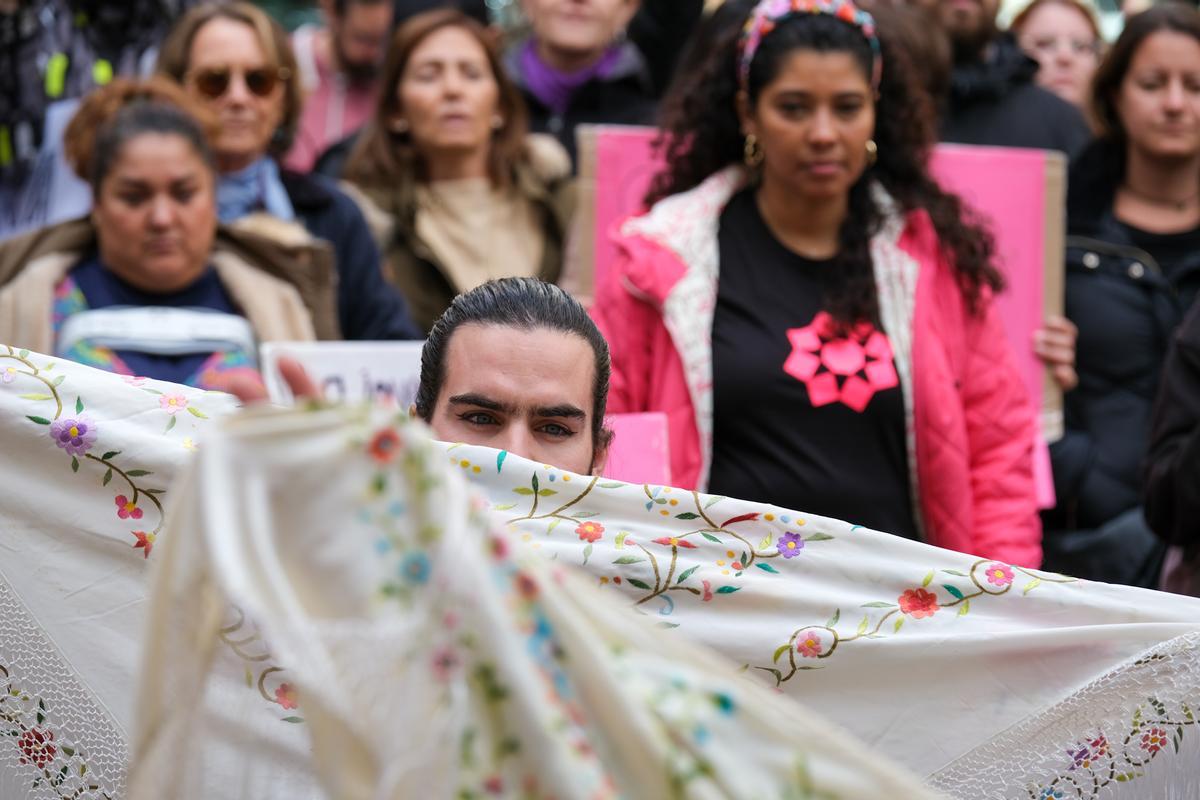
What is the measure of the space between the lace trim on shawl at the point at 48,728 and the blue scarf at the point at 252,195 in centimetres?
234

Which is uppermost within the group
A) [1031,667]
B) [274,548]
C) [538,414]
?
[274,548]

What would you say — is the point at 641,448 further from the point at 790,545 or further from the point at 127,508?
the point at 127,508

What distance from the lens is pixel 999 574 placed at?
2.67 meters

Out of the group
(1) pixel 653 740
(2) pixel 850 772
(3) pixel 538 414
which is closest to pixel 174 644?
(1) pixel 653 740

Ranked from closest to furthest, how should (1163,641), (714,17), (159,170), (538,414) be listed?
(1163,641)
(538,414)
(159,170)
(714,17)

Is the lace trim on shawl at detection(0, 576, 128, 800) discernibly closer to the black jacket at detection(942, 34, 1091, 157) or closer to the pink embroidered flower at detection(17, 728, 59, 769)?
the pink embroidered flower at detection(17, 728, 59, 769)

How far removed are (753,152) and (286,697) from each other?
218cm

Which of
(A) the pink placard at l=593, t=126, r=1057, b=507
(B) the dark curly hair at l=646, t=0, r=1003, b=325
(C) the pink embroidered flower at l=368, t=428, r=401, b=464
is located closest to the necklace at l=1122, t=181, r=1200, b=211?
(A) the pink placard at l=593, t=126, r=1057, b=507

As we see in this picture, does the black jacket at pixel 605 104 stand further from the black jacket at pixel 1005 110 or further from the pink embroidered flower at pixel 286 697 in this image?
the pink embroidered flower at pixel 286 697

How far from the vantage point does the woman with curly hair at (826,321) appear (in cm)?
379

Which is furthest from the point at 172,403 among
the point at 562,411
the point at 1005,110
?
the point at 1005,110

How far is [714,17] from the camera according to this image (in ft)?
15.8

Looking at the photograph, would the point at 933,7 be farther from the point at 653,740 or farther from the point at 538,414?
the point at 653,740

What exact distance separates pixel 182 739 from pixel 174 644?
0.09 metres
